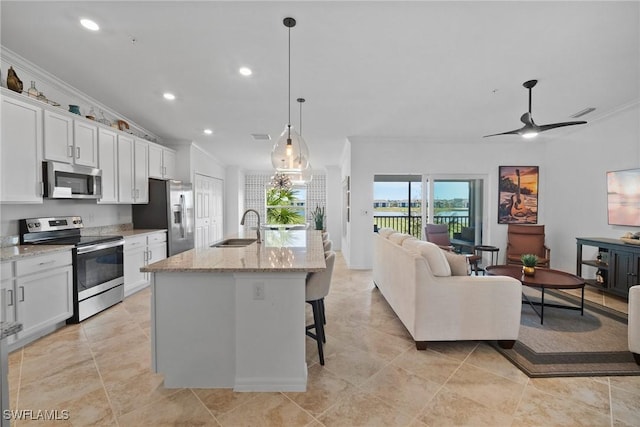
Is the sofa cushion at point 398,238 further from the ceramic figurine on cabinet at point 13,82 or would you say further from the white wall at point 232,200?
the white wall at point 232,200

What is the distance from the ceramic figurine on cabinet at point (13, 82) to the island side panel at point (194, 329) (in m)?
2.51

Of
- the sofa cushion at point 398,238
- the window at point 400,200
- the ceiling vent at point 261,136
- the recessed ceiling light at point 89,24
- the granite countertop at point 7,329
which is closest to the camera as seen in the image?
the granite countertop at point 7,329

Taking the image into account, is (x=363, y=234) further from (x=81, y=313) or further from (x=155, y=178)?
(x=81, y=313)

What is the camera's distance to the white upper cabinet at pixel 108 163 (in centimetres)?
370

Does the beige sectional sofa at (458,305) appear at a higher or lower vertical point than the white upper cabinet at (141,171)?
lower

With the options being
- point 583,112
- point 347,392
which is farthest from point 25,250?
point 583,112

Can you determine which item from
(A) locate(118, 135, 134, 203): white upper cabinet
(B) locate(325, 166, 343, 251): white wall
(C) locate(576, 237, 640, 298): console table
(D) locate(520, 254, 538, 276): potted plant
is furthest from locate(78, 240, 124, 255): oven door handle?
(C) locate(576, 237, 640, 298): console table

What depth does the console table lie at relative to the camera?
3428 mm

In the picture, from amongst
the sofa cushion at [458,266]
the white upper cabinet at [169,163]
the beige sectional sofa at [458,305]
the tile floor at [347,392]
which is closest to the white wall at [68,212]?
the white upper cabinet at [169,163]

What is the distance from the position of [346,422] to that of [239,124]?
437 centimetres

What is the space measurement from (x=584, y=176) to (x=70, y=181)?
7.51 m

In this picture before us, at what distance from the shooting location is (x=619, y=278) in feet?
11.8

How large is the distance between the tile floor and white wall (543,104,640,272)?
11.4ft

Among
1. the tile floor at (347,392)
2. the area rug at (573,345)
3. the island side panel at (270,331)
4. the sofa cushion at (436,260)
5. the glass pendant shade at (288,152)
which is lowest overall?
the tile floor at (347,392)
